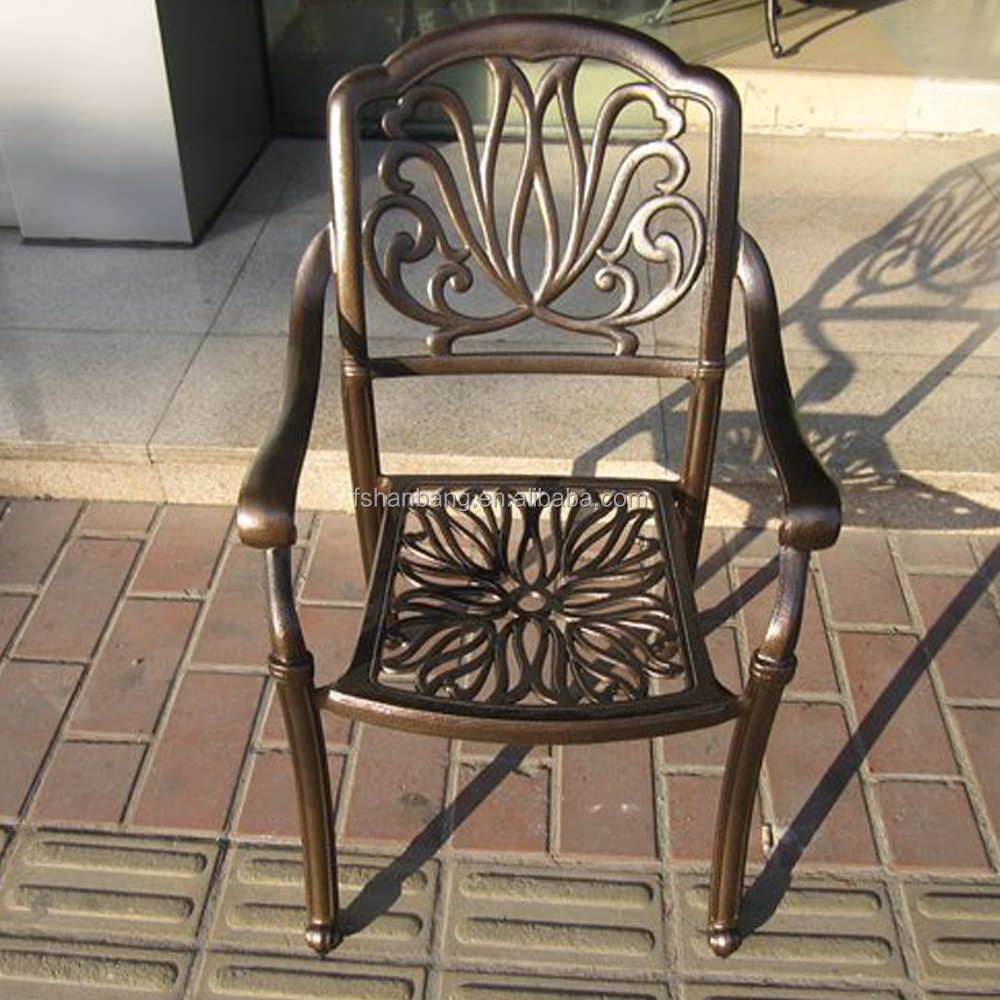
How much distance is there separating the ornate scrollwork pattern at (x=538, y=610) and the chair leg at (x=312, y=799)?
11cm

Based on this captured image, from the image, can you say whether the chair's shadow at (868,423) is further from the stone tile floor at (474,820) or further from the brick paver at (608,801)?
the brick paver at (608,801)

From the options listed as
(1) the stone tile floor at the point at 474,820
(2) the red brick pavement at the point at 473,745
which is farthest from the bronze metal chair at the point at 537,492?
(2) the red brick pavement at the point at 473,745

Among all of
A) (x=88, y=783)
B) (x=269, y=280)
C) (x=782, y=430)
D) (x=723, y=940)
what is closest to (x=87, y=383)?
(x=269, y=280)

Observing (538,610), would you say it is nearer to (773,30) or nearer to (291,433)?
(291,433)

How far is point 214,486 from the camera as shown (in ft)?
7.93

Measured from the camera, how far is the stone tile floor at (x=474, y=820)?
63.6 inches

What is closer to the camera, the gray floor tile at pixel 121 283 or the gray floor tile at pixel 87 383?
the gray floor tile at pixel 87 383

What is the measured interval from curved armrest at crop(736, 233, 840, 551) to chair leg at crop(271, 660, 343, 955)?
2.10 feet

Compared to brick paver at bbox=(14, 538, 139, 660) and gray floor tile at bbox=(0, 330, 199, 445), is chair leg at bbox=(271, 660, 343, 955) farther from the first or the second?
gray floor tile at bbox=(0, 330, 199, 445)

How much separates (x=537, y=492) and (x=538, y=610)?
262 millimetres

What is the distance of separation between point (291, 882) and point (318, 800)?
0.93 feet

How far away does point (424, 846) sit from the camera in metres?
1.77

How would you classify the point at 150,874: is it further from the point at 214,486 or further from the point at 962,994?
the point at 962,994

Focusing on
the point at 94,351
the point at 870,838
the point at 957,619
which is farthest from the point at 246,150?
the point at 870,838
